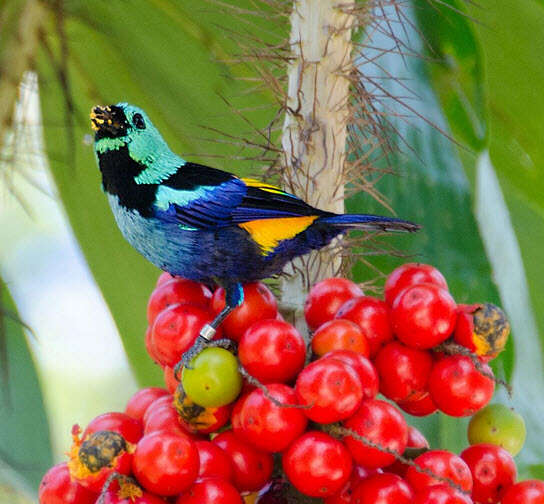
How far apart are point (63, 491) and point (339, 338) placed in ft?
1.59

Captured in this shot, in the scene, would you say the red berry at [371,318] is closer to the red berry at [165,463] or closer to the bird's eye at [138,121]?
the red berry at [165,463]

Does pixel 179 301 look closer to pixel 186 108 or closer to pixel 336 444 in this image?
pixel 336 444

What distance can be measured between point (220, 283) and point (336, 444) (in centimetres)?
36

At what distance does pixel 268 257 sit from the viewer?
1591 mm

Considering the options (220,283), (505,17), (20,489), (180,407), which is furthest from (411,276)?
(20,489)

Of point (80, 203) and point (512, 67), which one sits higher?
point (512, 67)

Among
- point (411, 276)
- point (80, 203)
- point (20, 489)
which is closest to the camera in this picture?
point (411, 276)

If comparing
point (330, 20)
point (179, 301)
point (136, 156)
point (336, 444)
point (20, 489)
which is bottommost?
point (20, 489)

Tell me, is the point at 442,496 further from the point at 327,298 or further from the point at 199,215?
the point at 199,215

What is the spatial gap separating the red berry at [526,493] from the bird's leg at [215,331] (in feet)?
1.62

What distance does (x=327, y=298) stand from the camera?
144 centimetres

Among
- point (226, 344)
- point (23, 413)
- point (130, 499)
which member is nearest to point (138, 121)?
point (226, 344)

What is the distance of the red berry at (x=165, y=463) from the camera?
120 cm

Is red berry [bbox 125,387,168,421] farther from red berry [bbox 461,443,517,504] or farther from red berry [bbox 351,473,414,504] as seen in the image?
red berry [bbox 461,443,517,504]
